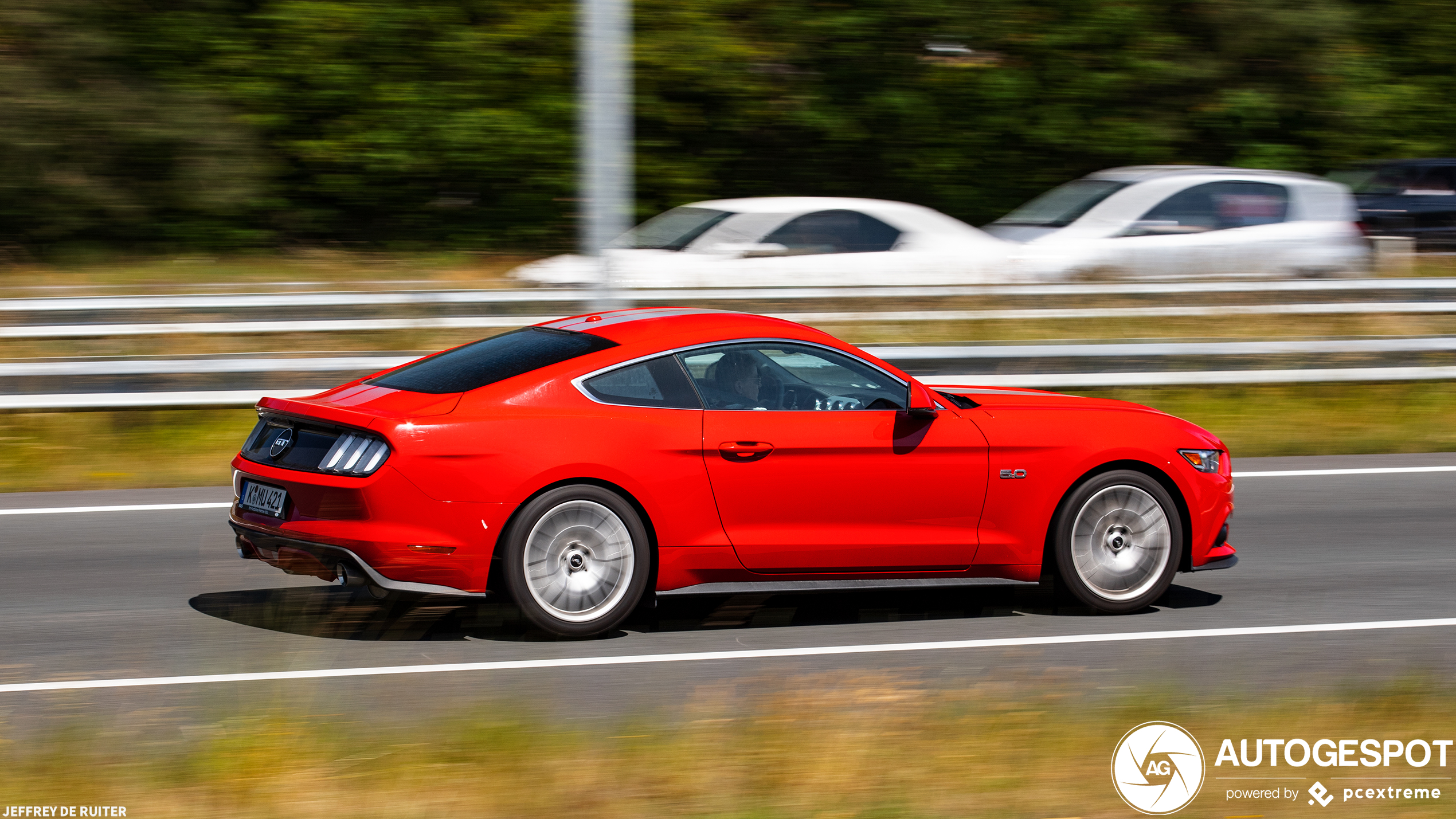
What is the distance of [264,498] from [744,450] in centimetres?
194

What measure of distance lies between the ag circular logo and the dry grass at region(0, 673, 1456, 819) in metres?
0.05

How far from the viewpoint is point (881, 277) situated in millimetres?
14203

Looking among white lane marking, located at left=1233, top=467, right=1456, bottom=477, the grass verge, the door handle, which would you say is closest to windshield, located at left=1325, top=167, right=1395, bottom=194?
the grass verge

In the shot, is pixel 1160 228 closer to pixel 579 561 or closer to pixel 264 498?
pixel 579 561

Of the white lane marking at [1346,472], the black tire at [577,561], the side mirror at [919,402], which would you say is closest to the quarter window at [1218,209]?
the white lane marking at [1346,472]

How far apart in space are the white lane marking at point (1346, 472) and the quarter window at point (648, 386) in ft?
17.8

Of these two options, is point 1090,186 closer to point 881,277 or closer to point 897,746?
point 881,277

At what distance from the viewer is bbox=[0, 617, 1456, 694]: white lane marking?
5895mm

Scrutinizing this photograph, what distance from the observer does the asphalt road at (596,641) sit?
19.0 feet

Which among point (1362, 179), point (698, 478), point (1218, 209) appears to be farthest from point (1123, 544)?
point (1362, 179)

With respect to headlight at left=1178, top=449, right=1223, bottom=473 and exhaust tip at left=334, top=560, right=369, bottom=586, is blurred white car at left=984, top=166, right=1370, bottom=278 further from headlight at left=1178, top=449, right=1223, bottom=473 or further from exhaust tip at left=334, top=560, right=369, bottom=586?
exhaust tip at left=334, top=560, right=369, bottom=586

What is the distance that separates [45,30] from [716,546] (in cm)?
1548

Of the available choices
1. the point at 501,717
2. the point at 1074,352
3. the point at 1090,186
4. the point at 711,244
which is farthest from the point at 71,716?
the point at 1090,186

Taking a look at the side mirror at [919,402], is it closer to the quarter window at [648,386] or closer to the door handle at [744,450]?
the door handle at [744,450]
